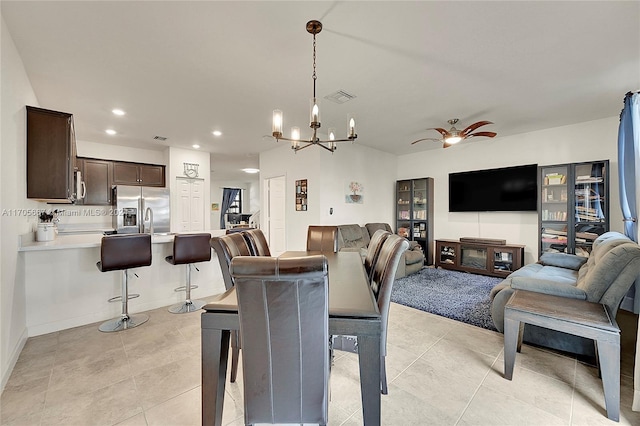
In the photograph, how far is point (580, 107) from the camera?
355 centimetres

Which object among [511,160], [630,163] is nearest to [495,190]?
[511,160]

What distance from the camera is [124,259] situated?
2.65 m

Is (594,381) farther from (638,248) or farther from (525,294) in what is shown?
(638,248)

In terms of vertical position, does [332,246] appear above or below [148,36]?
below

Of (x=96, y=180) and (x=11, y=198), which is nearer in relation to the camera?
(x=11, y=198)

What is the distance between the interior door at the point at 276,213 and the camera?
5.76 m

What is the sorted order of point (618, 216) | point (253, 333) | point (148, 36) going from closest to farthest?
point (253, 333)
point (148, 36)
point (618, 216)

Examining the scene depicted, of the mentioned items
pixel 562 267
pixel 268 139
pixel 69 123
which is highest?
pixel 268 139

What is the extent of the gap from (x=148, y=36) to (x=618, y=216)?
6182 millimetres

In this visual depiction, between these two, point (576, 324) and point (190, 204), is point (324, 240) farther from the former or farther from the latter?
point (190, 204)

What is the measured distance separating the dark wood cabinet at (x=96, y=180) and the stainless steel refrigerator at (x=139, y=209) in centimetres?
20

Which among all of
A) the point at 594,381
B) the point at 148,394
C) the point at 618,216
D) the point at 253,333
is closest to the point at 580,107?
the point at 618,216

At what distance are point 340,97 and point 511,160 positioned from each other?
12.3 feet

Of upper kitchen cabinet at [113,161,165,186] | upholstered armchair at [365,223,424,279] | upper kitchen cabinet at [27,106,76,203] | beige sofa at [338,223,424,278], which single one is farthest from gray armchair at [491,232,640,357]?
upper kitchen cabinet at [113,161,165,186]
